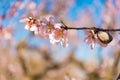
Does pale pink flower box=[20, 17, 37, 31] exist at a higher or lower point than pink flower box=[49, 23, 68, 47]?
higher

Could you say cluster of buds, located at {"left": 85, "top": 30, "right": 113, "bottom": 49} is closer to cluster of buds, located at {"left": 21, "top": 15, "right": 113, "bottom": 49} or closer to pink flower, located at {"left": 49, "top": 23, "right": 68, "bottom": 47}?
cluster of buds, located at {"left": 21, "top": 15, "right": 113, "bottom": 49}

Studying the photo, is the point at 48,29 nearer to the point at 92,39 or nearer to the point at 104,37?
the point at 92,39

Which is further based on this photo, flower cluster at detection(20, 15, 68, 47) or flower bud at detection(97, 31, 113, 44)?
flower cluster at detection(20, 15, 68, 47)

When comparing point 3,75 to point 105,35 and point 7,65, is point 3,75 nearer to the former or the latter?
point 7,65

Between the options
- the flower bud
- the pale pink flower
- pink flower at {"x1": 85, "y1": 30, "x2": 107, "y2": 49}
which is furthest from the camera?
the pale pink flower

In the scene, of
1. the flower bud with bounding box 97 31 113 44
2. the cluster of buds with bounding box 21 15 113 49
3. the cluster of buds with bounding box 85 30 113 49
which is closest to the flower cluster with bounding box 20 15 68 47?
the cluster of buds with bounding box 21 15 113 49

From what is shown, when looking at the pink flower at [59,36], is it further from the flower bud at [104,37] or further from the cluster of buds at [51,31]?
the flower bud at [104,37]

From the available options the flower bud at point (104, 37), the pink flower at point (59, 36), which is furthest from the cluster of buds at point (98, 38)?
the pink flower at point (59, 36)

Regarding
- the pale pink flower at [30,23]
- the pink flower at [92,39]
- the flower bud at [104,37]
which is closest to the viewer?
the flower bud at [104,37]

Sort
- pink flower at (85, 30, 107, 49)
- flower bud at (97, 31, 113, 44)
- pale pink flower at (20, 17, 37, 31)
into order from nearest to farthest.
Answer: flower bud at (97, 31, 113, 44)
pink flower at (85, 30, 107, 49)
pale pink flower at (20, 17, 37, 31)
